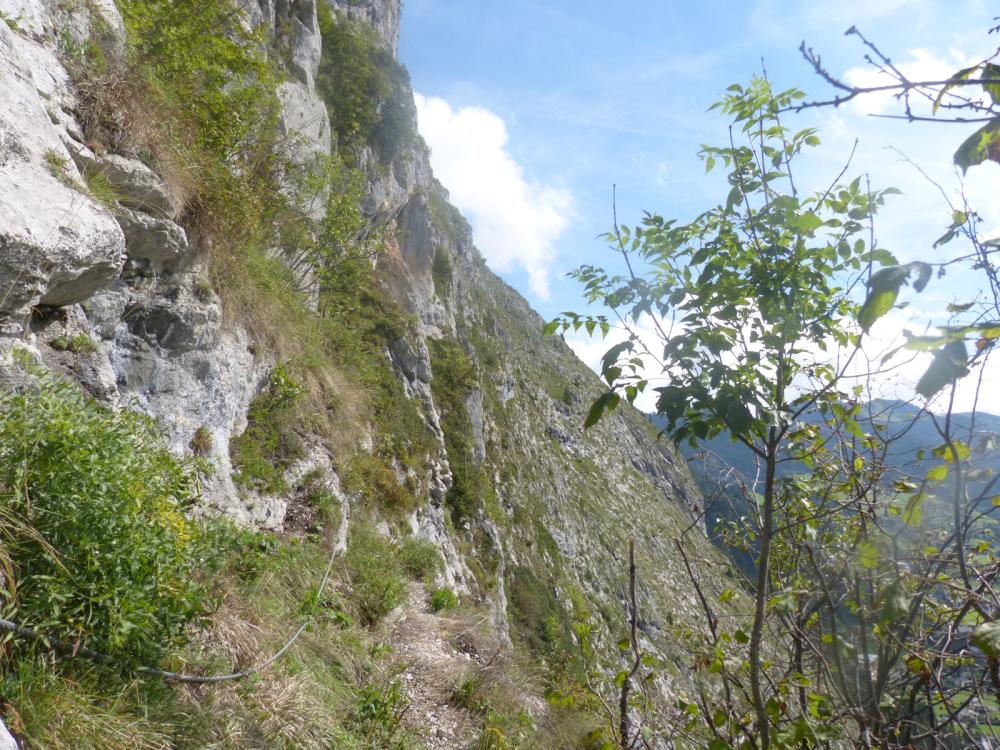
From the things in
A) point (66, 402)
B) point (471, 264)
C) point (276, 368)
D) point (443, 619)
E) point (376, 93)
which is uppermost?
point (471, 264)

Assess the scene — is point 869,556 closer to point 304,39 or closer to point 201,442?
point 201,442

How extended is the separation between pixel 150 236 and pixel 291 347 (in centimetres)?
332

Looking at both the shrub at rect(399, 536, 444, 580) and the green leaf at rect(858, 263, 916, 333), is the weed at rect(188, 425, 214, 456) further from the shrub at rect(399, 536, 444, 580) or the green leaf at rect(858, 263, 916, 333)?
the green leaf at rect(858, 263, 916, 333)

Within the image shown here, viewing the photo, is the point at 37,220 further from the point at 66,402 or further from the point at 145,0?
the point at 145,0

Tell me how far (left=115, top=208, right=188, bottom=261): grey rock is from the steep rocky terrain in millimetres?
20

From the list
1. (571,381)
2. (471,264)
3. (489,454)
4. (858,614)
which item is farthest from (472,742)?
(571,381)

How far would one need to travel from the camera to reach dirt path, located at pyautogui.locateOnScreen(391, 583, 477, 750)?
494cm

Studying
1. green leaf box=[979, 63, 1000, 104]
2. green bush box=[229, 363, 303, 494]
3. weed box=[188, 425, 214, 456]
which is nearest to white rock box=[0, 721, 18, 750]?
green leaf box=[979, 63, 1000, 104]

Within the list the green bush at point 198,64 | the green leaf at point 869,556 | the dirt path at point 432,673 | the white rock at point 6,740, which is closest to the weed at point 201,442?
the dirt path at point 432,673

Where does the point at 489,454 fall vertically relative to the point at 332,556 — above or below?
above

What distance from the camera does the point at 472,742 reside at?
4945mm

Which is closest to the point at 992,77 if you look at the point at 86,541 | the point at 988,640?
the point at 988,640

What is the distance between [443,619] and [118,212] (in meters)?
6.09

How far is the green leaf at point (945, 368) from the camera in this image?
1.05 meters
